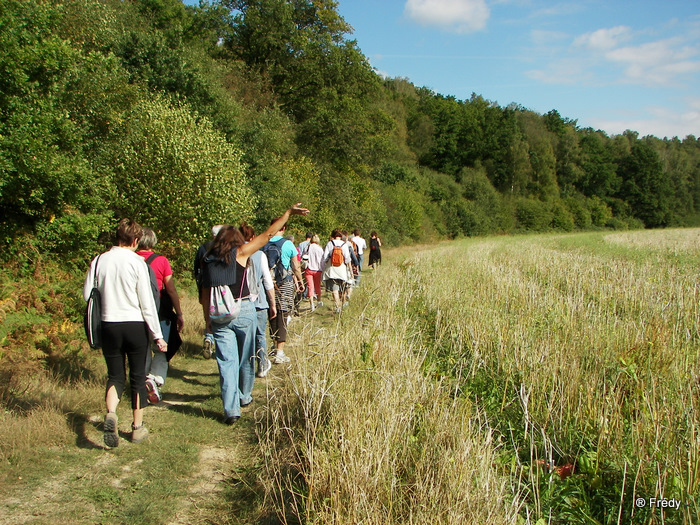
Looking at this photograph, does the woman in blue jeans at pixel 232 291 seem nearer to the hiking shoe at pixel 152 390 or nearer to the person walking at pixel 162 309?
the person walking at pixel 162 309

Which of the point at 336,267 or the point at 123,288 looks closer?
the point at 123,288

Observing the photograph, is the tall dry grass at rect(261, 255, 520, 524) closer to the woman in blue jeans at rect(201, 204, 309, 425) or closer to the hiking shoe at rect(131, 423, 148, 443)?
the woman in blue jeans at rect(201, 204, 309, 425)

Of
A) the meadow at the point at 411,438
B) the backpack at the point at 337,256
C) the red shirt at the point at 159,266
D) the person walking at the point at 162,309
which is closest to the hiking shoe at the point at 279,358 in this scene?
the meadow at the point at 411,438

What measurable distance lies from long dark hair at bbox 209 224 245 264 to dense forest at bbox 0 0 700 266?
6041 millimetres

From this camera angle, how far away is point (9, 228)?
1032 cm

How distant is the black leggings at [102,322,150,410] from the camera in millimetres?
4547

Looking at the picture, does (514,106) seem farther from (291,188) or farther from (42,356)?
(42,356)

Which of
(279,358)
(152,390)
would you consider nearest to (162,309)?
(152,390)

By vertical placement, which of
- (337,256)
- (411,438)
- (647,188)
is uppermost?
(647,188)

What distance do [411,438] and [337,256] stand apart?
795cm

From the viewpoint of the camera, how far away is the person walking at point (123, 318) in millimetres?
4535

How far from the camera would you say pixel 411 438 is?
3.59 meters

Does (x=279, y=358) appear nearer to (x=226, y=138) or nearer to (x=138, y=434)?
(x=138, y=434)

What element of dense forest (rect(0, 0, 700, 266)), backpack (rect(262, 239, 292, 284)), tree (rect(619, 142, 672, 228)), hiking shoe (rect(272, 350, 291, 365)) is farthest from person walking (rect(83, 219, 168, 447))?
tree (rect(619, 142, 672, 228))
